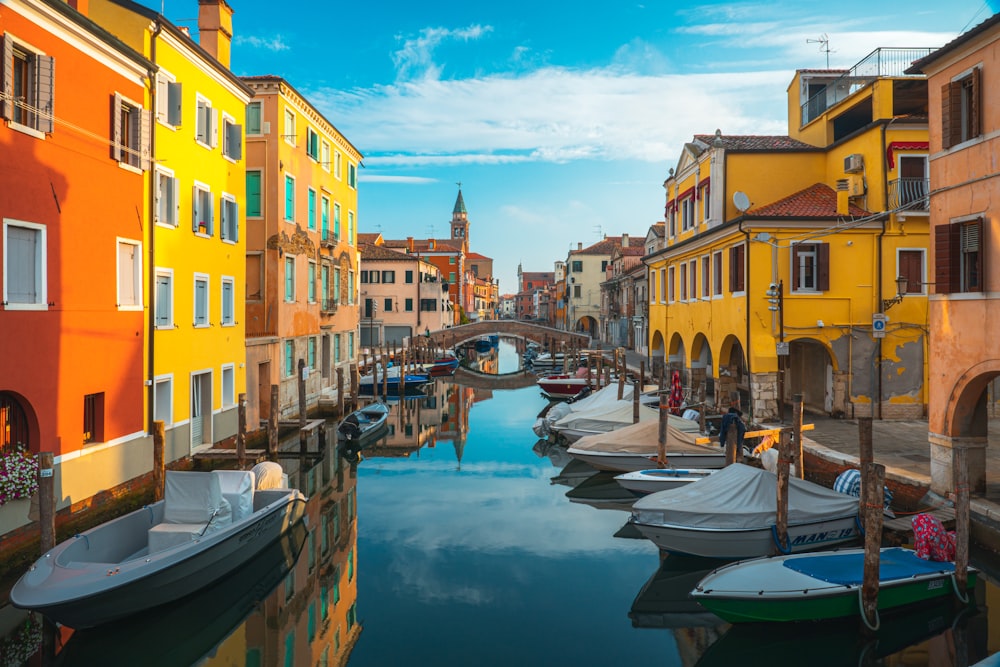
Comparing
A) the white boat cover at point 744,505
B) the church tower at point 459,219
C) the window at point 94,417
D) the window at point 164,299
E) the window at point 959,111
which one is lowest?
the white boat cover at point 744,505

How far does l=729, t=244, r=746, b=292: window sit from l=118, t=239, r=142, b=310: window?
16175 millimetres

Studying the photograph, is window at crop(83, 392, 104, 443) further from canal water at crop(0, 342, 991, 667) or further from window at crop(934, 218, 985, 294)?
window at crop(934, 218, 985, 294)

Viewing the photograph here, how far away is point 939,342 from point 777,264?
7906 millimetres

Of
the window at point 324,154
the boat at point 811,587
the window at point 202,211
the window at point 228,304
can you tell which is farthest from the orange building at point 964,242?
the window at point 324,154

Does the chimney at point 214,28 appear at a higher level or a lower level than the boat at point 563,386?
higher

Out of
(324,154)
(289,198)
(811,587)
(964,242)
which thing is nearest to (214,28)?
(289,198)

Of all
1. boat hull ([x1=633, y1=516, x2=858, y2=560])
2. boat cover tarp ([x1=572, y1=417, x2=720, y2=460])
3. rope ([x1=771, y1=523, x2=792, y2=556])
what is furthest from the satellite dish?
rope ([x1=771, y1=523, x2=792, y2=556])

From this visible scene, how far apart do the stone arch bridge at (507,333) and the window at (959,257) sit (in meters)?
43.4

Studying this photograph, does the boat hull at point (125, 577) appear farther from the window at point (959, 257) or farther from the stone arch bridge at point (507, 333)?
the stone arch bridge at point (507, 333)

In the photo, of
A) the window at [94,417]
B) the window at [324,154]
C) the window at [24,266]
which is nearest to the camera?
the window at [24,266]

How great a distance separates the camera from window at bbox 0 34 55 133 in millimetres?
10875

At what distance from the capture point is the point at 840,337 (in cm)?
2083

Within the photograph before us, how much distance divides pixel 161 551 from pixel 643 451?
1220 centimetres

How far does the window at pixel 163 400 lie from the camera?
1538 cm
